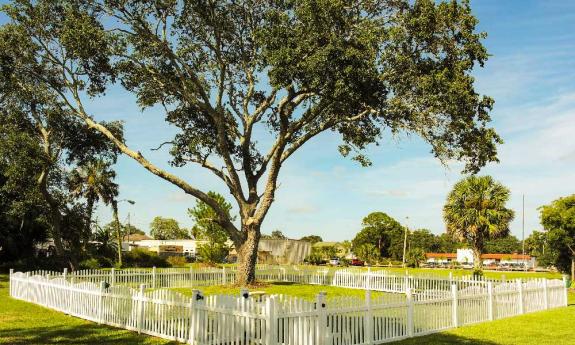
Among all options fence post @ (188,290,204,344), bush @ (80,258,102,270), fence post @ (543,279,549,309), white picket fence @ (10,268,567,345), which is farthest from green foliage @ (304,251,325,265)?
fence post @ (188,290,204,344)

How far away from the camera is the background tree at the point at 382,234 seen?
92.8 m

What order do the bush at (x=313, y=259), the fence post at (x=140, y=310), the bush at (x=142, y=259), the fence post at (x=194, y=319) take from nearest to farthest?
the fence post at (x=194, y=319) < the fence post at (x=140, y=310) < the bush at (x=142, y=259) < the bush at (x=313, y=259)

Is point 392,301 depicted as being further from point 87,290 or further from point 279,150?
point 279,150

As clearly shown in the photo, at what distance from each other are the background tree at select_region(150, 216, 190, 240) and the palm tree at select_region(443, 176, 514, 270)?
106 meters

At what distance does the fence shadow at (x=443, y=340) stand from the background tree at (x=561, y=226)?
23.6 m

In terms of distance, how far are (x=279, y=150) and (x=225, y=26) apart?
5.69 m

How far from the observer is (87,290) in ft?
45.2

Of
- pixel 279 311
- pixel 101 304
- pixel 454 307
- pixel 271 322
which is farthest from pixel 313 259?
pixel 271 322

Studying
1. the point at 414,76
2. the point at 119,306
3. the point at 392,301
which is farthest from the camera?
the point at 414,76

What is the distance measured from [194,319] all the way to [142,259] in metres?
39.9

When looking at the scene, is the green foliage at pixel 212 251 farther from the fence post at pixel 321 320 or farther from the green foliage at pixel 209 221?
the fence post at pixel 321 320

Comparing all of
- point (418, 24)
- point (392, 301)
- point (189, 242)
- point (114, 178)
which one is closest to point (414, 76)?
point (418, 24)

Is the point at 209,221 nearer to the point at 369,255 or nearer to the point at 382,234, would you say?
the point at 369,255

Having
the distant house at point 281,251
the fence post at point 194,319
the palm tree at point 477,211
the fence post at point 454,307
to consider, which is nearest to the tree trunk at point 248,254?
the fence post at point 454,307
